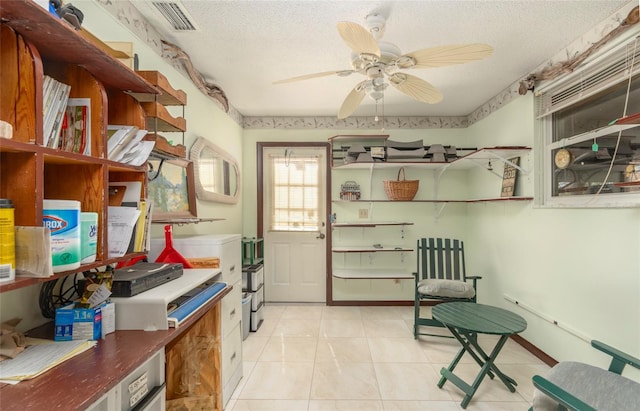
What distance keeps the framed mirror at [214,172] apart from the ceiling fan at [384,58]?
3.91ft

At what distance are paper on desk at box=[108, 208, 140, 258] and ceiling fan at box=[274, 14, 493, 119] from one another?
1095 millimetres

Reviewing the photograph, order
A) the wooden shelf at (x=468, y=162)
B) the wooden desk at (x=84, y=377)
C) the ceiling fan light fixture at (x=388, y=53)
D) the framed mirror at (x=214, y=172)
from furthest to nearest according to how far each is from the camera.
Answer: the wooden shelf at (x=468, y=162), the framed mirror at (x=214, y=172), the ceiling fan light fixture at (x=388, y=53), the wooden desk at (x=84, y=377)

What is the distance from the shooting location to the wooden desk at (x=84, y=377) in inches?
30.0

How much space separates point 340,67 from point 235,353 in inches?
96.0

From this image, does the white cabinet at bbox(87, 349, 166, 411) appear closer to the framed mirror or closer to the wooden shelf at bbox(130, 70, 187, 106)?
the wooden shelf at bbox(130, 70, 187, 106)

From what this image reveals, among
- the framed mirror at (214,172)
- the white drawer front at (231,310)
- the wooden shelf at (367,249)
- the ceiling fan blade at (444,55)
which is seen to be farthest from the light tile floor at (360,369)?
the ceiling fan blade at (444,55)

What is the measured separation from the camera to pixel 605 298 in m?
2.01

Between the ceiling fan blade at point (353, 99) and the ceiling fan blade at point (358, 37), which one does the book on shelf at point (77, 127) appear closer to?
the ceiling fan blade at point (358, 37)

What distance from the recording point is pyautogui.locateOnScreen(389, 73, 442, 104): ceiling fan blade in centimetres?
186

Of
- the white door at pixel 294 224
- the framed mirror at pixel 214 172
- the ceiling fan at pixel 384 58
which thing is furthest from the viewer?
the white door at pixel 294 224

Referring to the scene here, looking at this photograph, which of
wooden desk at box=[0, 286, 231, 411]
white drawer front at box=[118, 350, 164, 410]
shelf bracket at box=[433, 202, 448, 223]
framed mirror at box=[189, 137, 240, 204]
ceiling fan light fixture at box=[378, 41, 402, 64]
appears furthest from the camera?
shelf bracket at box=[433, 202, 448, 223]

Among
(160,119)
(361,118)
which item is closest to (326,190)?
(361,118)

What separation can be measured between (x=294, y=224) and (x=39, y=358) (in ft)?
10.6

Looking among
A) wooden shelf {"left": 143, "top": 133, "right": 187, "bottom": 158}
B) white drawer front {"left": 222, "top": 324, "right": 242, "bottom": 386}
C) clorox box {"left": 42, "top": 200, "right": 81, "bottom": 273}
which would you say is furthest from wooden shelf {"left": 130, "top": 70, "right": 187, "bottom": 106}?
white drawer front {"left": 222, "top": 324, "right": 242, "bottom": 386}
